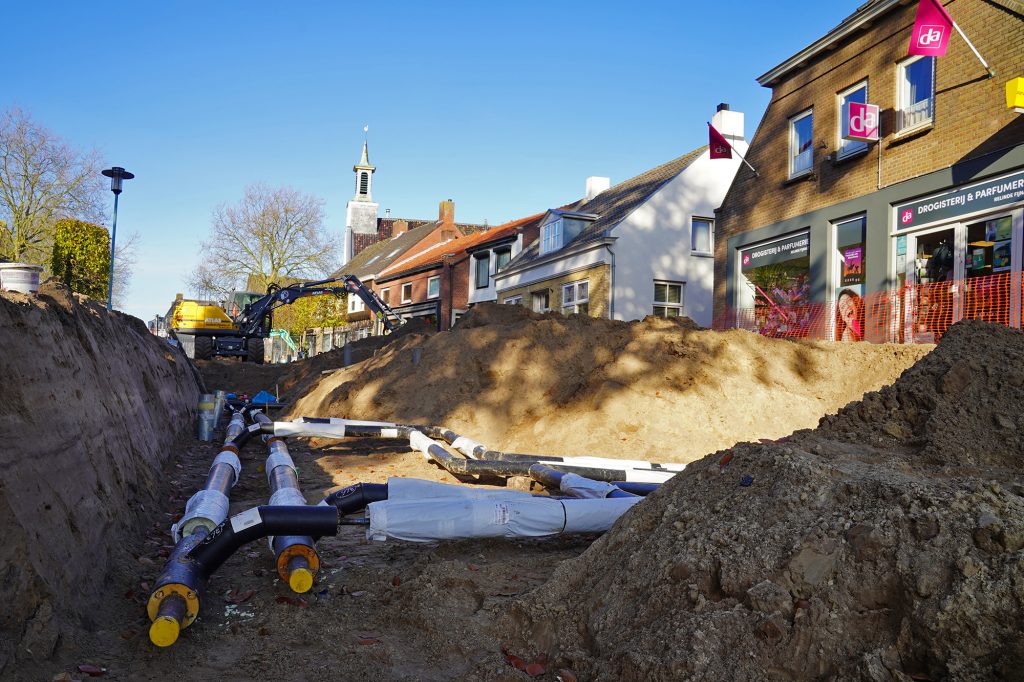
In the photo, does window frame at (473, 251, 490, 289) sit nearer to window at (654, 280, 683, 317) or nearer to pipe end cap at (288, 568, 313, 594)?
window at (654, 280, 683, 317)

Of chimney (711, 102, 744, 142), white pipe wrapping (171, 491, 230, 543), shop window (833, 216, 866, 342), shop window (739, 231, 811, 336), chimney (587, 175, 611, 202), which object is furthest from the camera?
chimney (587, 175, 611, 202)

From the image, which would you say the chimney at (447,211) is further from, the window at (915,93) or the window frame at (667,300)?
the window at (915,93)

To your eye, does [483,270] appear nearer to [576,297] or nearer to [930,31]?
[576,297]

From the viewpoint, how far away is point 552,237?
30125 millimetres

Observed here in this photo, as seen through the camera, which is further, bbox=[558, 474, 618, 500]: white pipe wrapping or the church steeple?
the church steeple

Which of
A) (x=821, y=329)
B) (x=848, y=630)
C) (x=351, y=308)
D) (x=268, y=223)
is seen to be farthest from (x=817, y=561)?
(x=268, y=223)

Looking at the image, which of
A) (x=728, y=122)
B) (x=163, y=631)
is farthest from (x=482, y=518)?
(x=728, y=122)

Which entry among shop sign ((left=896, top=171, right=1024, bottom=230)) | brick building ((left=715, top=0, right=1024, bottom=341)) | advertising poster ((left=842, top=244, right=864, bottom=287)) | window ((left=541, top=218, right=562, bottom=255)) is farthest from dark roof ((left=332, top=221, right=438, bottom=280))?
shop sign ((left=896, top=171, right=1024, bottom=230))

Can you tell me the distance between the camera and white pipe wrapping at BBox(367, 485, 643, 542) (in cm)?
498

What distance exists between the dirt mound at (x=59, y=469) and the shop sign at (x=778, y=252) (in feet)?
49.3

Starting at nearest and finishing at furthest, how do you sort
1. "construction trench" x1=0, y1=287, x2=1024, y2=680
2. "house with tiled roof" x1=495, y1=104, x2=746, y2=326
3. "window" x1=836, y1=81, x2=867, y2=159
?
1. "construction trench" x1=0, y1=287, x2=1024, y2=680
2. "window" x1=836, y1=81, x2=867, y2=159
3. "house with tiled roof" x1=495, y1=104, x2=746, y2=326

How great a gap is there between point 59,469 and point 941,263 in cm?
1483

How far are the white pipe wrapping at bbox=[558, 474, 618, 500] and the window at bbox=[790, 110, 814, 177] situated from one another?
13.3 meters

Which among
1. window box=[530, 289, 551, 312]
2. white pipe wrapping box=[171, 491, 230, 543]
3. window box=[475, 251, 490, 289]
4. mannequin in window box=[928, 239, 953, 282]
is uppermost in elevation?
window box=[475, 251, 490, 289]
